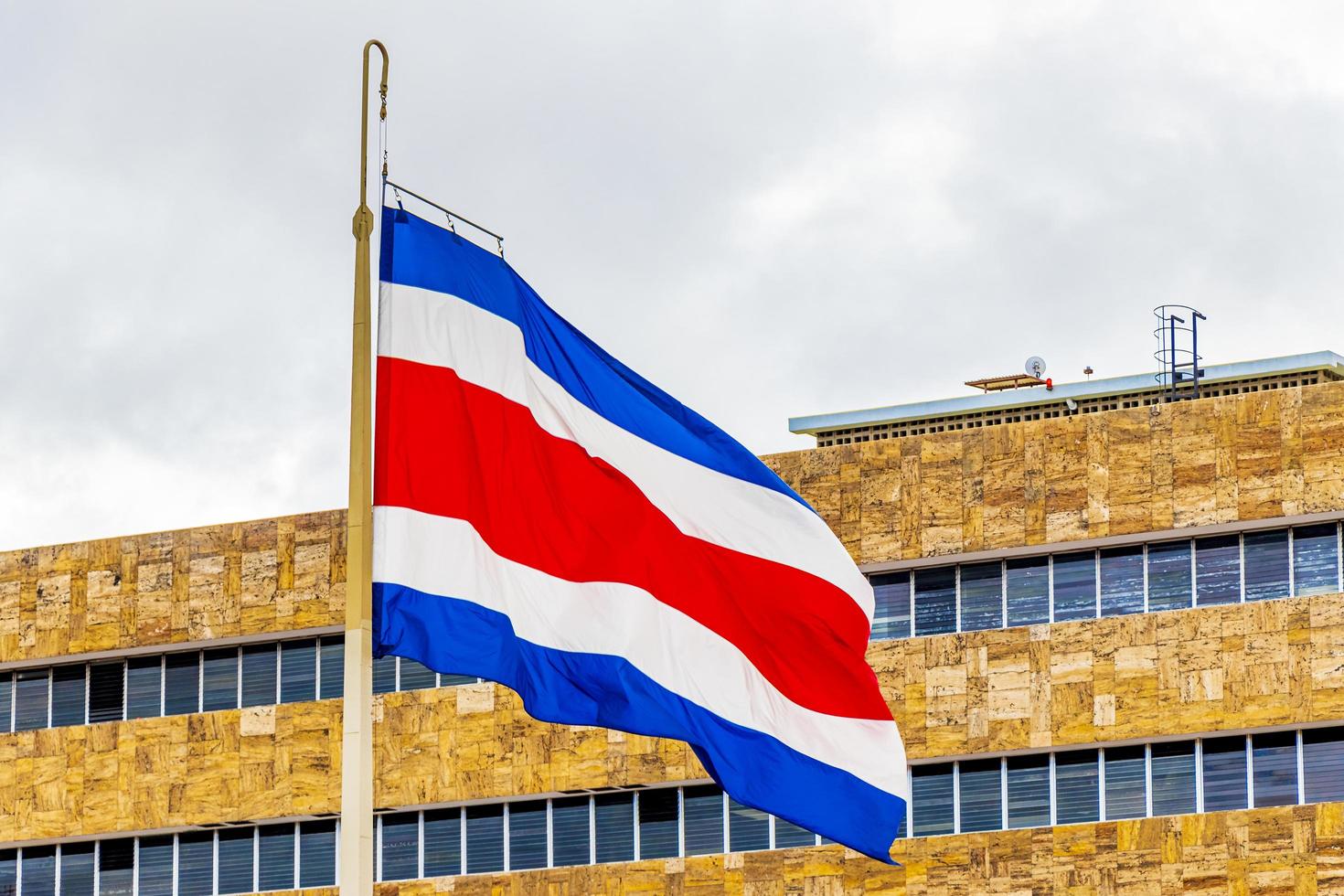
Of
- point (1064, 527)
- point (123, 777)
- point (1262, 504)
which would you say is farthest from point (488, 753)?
point (1262, 504)

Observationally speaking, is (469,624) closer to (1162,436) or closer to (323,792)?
(1162,436)

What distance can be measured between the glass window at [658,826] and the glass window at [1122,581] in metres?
6.40

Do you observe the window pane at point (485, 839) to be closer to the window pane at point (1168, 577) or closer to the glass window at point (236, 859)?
the glass window at point (236, 859)

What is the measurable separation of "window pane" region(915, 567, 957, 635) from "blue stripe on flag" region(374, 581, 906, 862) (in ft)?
45.4

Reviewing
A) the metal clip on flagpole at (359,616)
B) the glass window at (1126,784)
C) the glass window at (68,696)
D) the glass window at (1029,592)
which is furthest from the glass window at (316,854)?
the metal clip on flagpole at (359,616)

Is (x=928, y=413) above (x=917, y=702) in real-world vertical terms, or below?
above

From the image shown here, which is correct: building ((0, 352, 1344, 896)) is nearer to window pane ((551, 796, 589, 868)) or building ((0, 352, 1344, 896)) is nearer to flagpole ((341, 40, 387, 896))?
window pane ((551, 796, 589, 868))

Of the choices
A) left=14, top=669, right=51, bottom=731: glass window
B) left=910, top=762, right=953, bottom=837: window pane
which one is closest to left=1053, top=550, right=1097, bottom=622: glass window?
left=910, top=762, right=953, bottom=837: window pane

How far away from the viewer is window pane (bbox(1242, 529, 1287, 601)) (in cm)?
3203

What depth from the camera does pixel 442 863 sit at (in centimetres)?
3581

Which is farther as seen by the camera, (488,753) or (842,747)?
(488,753)

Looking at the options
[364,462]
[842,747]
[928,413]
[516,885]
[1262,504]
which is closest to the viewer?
[364,462]

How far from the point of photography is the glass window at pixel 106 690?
38344 millimetres

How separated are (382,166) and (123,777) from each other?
22291 millimetres
